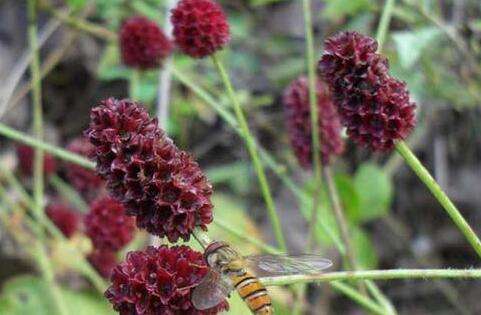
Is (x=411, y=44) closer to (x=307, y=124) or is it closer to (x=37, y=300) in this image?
(x=307, y=124)

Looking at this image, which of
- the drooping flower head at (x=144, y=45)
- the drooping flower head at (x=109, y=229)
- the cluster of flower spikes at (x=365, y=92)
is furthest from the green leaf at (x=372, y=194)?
the cluster of flower spikes at (x=365, y=92)

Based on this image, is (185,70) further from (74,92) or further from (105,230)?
(105,230)

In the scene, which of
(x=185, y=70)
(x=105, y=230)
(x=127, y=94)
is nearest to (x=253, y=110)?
(x=185, y=70)

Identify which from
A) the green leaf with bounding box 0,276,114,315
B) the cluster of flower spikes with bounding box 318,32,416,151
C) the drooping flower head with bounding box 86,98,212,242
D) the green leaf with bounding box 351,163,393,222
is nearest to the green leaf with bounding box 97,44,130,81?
the green leaf with bounding box 0,276,114,315

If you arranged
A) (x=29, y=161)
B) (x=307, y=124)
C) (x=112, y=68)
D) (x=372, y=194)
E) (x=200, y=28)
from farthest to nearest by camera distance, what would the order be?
(x=112, y=68) < (x=372, y=194) < (x=29, y=161) < (x=307, y=124) < (x=200, y=28)

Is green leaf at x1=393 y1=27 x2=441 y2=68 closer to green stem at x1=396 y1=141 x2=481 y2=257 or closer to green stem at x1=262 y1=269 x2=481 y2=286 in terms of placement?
green stem at x1=396 y1=141 x2=481 y2=257

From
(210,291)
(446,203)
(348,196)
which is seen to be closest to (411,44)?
(348,196)
